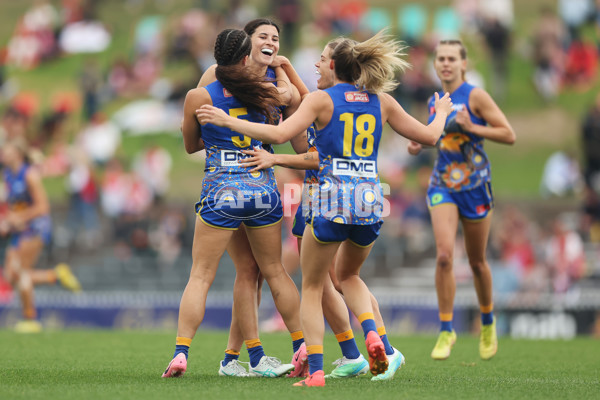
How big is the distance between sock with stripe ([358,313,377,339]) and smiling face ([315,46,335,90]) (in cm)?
155

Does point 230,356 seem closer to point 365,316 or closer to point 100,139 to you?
point 365,316

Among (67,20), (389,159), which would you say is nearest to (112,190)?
(389,159)

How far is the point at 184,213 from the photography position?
2017cm

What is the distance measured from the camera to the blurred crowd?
19297 millimetres

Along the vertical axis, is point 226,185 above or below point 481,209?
above

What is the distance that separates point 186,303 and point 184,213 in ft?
46.0

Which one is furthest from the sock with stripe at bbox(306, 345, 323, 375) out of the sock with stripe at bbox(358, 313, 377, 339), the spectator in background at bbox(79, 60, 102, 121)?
the spectator in background at bbox(79, 60, 102, 121)

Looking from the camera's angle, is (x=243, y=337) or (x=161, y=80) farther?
(x=161, y=80)

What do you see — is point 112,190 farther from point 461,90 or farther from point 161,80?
point 461,90

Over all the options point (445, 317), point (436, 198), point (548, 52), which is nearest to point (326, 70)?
point (436, 198)

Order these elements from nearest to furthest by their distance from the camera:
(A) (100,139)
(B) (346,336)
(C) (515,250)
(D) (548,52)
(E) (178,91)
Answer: (B) (346,336) < (C) (515,250) < (D) (548,52) < (A) (100,139) < (E) (178,91)

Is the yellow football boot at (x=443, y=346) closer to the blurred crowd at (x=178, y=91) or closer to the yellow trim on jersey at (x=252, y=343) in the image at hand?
the yellow trim on jersey at (x=252, y=343)

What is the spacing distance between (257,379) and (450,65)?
11.9 ft

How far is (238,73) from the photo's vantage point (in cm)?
618
